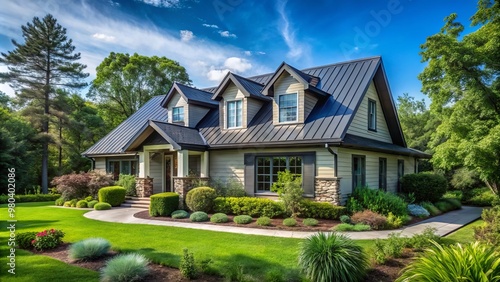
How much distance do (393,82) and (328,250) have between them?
44.7 feet

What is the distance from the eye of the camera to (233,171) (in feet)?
47.6

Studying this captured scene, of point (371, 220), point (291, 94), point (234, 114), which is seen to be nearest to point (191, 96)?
point (234, 114)

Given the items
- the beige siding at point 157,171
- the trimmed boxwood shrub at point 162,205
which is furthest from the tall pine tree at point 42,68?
the trimmed boxwood shrub at point 162,205

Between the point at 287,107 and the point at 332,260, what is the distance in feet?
31.2

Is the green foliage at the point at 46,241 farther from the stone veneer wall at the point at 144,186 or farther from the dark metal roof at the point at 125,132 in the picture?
the dark metal roof at the point at 125,132

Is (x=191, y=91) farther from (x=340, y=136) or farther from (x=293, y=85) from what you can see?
(x=340, y=136)

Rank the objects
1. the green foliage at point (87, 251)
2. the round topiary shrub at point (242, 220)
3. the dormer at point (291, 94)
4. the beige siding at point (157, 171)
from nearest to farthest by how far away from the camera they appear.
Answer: the green foliage at point (87, 251) → the round topiary shrub at point (242, 220) → the dormer at point (291, 94) → the beige siding at point (157, 171)

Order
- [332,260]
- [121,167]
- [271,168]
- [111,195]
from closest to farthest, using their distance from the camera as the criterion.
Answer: [332,260], [271,168], [111,195], [121,167]

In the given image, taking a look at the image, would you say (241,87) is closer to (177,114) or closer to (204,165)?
(204,165)

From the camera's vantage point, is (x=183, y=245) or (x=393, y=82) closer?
(x=183, y=245)

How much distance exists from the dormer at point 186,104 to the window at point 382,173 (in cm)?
960

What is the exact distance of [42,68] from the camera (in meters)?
24.9

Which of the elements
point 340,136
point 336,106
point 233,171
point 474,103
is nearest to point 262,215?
point 233,171

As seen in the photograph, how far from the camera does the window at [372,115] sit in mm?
15219
